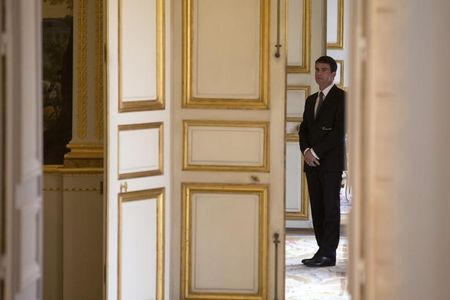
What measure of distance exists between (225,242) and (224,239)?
0.02 meters

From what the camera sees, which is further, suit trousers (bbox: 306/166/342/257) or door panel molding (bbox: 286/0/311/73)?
door panel molding (bbox: 286/0/311/73)

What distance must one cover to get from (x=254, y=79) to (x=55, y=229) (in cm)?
148

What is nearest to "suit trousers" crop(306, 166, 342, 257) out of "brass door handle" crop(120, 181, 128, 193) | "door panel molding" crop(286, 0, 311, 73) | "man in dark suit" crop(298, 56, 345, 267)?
"man in dark suit" crop(298, 56, 345, 267)

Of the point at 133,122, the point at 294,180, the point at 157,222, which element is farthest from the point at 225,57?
the point at 294,180

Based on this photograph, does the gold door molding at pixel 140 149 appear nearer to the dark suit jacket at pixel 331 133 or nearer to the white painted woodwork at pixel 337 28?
the dark suit jacket at pixel 331 133

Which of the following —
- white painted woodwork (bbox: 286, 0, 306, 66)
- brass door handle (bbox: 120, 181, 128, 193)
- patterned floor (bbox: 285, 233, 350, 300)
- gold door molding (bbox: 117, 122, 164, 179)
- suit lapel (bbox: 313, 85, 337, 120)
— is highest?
white painted woodwork (bbox: 286, 0, 306, 66)

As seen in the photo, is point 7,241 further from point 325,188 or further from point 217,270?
point 325,188

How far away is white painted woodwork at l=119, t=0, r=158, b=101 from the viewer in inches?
227

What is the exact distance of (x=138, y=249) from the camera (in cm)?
599

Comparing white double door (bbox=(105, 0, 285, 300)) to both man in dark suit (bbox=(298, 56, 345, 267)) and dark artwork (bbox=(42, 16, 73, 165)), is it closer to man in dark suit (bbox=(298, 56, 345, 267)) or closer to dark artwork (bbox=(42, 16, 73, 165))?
dark artwork (bbox=(42, 16, 73, 165))

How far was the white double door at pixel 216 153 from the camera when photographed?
6.21 metres

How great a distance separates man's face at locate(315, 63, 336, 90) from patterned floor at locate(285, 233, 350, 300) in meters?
1.33

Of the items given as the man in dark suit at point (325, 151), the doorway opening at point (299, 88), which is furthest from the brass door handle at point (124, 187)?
the doorway opening at point (299, 88)

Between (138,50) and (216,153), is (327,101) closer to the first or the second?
(216,153)
